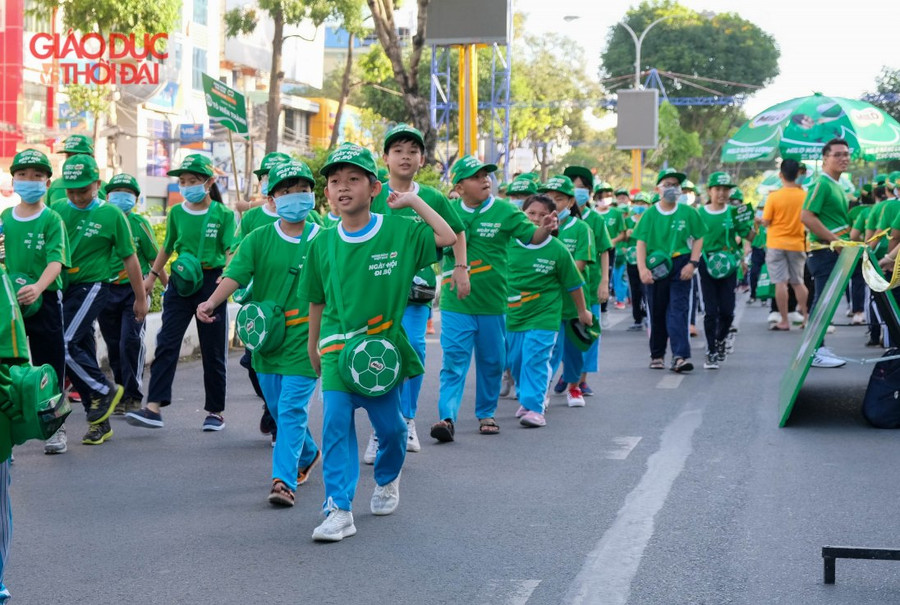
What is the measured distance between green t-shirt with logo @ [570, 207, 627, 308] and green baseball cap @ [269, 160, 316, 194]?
14.2 ft

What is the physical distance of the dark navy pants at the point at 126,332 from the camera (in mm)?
9992

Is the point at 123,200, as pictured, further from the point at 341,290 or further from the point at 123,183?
the point at 341,290

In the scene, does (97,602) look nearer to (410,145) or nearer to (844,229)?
(410,145)

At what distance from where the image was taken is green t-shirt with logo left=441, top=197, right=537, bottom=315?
29.4ft

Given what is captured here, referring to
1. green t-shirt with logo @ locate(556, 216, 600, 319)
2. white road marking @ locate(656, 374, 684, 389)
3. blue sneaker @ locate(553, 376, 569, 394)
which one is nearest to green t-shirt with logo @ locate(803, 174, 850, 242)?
white road marking @ locate(656, 374, 684, 389)

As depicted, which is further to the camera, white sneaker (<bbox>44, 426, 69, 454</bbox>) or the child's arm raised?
white sneaker (<bbox>44, 426, 69, 454</bbox>)

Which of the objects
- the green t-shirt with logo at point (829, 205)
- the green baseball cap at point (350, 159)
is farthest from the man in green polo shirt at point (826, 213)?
the green baseball cap at point (350, 159)

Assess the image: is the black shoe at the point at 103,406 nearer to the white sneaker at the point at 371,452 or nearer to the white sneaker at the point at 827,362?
the white sneaker at the point at 371,452

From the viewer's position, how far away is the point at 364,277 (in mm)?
6016

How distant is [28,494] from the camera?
719 centimetres

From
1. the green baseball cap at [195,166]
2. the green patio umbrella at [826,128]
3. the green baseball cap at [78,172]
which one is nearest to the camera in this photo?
the green baseball cap at [78,172]

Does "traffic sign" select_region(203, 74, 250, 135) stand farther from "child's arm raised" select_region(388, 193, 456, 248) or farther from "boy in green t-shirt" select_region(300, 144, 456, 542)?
"boy in green t-shirt" select_region(300, 144, 456, 542)

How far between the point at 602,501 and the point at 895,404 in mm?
3309

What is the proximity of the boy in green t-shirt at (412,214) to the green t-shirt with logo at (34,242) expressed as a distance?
1.84 m
